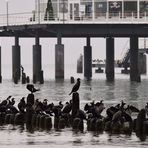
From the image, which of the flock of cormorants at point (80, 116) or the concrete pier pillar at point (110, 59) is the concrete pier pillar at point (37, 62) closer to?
the concrete pier pillar at point (110, 59)

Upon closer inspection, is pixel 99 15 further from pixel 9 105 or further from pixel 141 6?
pixel 9 105

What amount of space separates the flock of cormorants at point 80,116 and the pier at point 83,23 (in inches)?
3073

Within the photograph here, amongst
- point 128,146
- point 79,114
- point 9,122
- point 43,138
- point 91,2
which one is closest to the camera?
point 128,146

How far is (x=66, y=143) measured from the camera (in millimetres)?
48188

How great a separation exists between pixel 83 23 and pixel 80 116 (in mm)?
84079

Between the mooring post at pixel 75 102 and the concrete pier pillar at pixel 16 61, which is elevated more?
the concrete pier pillar at pixel 16 61

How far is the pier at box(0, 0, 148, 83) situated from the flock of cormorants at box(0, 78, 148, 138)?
78065mm

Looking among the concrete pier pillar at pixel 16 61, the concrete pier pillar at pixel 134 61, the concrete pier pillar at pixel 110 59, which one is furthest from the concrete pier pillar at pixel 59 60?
the concrete pier pillar at pixel 110 59

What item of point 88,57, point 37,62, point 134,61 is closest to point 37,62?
point 37,62

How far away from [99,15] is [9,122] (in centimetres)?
8708

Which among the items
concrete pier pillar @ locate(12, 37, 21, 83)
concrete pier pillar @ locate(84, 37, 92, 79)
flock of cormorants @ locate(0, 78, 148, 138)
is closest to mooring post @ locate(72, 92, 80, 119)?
flock of cormorants @ locate(0, 78, 148, 138)

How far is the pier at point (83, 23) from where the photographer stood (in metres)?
139

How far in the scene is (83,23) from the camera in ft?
456

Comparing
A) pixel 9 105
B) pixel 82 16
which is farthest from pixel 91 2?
pixel 9 105
